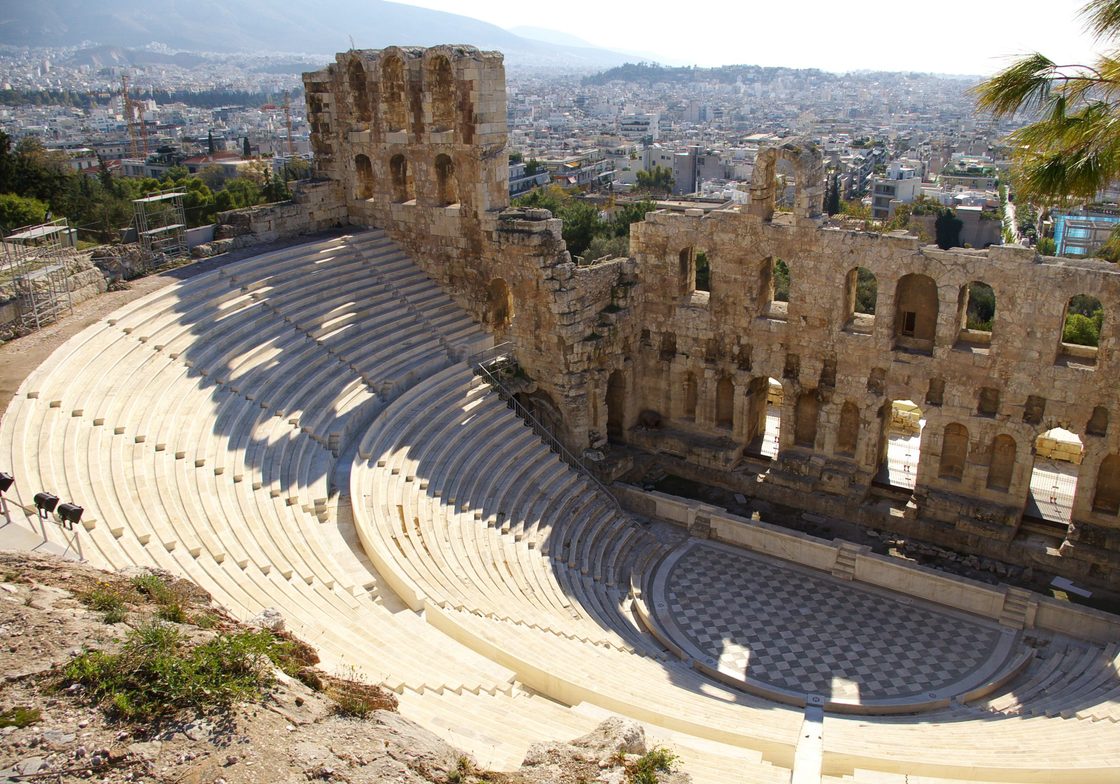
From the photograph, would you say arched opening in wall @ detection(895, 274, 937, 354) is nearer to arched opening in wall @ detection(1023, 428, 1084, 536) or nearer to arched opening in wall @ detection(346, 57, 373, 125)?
arched opening in wall @ detection(1023, 428, 1084, 536)

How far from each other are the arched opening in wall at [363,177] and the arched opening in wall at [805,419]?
14421 mm

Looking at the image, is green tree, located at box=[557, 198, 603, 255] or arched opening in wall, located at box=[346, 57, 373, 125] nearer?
arched opening in wall, located at box=[346, 57, 373, 125]

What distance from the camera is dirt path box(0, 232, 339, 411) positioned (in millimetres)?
16391

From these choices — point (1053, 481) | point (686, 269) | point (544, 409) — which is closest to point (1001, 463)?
point (1053, 481)

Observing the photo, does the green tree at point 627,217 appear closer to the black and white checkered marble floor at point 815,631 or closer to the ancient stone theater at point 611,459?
the ancient stone theater at point 611,459

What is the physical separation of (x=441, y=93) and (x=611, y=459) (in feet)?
38.1

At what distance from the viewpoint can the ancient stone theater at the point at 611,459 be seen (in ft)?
43.8

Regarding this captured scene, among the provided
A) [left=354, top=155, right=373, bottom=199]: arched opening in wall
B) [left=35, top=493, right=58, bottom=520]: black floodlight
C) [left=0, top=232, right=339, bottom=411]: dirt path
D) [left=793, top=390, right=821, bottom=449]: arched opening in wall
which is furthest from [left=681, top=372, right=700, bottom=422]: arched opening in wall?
[left=35, top=493, right=58, bottom=520]: black floodlight

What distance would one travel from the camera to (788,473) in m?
23.8

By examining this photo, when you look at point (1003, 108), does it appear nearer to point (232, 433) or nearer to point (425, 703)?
point (425, 703)

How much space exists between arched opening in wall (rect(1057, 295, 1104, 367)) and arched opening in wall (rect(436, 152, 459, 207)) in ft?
53.4

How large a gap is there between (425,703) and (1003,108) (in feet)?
35.4

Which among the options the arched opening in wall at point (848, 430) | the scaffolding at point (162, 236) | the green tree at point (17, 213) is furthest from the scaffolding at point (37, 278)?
the arched opening in wall at point (848, 430)

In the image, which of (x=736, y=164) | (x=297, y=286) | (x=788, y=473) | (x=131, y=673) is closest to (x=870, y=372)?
(x=788, y=473)
